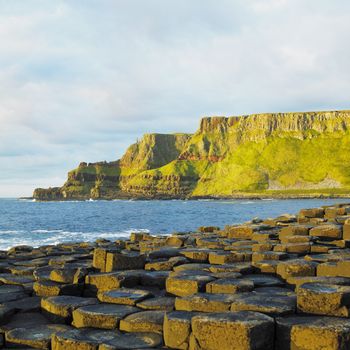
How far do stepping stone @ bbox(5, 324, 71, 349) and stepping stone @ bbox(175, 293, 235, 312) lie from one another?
Result: 1.48 metres

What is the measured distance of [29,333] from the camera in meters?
5.62

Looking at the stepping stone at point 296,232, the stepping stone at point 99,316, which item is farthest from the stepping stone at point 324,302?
the stepping stone at point 296,232

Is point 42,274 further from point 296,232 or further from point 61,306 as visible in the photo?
point 296,232

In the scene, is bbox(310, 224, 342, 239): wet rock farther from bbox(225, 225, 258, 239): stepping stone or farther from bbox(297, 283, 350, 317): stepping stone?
bbox(297, 283, 350, 317): stepping stone

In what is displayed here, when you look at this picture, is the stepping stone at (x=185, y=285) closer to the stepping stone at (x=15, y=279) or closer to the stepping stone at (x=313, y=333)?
the stepping stone at (x=313, y=333)

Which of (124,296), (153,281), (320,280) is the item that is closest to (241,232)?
(153,281)

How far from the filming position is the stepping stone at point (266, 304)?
5.35 meters

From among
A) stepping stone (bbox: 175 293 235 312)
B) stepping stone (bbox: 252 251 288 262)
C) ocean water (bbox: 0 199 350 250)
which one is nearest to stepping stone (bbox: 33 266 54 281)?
stepping stone (bbox: 175 293 235 312)

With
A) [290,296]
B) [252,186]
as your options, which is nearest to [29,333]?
[290,296]

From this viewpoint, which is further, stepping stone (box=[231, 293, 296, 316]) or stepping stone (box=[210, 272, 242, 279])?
stepping stone (box=[210, 272, 242, 279])

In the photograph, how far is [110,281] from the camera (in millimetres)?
7328

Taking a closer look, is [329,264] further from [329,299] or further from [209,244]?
[209,244]

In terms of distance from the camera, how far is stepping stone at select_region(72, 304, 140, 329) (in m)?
5.70

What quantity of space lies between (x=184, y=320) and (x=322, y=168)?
200 meters
